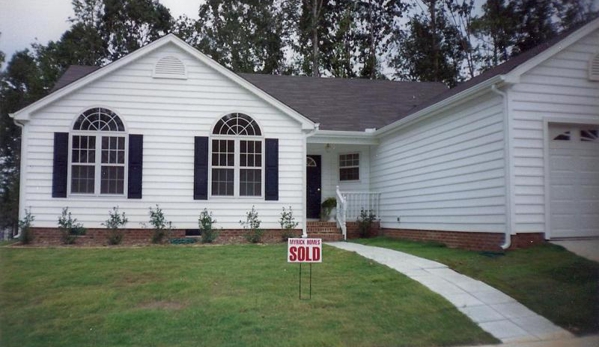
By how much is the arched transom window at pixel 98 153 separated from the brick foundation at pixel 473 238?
637 cm

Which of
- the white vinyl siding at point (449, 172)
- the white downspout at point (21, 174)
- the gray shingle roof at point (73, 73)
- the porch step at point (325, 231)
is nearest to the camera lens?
the white vinyl siding at point (449, 172)

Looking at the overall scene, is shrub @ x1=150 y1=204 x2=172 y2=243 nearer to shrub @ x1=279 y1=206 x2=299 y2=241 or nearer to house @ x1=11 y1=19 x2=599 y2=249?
house @ x1=11 y1=19 x2=599 y2=249

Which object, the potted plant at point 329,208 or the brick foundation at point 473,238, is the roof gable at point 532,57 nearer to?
the brick foundation at point 473,238

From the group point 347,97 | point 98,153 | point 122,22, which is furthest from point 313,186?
point 122,22

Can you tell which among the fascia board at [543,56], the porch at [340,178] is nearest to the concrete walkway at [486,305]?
the fascia board at [543,56]

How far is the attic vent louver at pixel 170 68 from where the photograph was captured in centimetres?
1156

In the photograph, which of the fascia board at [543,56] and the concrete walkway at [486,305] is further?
the fascia board at [543,56]

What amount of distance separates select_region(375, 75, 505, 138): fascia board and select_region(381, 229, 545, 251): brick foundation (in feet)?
7.99

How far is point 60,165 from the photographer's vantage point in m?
11.0

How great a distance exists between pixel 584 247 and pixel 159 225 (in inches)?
307

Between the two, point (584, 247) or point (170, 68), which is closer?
point (584, 247)

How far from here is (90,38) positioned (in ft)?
29.2

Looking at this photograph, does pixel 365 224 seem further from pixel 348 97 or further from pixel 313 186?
pixel 348 97

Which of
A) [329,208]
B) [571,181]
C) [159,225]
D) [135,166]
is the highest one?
[135,166]
